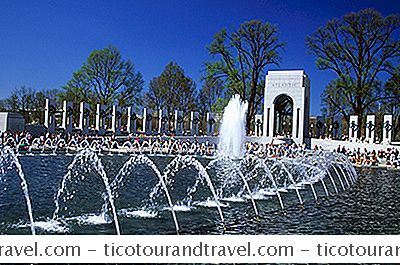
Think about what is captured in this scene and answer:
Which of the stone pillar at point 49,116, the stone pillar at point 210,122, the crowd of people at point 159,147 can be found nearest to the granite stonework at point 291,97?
the stone pillar at point 210,122

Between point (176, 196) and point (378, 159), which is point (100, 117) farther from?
point (176, 196)

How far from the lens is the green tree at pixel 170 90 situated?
58.7 meters

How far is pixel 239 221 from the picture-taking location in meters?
9.48

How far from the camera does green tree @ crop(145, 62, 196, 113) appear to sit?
2313 inches

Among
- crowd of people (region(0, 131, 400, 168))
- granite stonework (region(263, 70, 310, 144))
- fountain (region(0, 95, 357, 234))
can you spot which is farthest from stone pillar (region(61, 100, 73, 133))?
granite stonework (region(263, 70, 310, 144))

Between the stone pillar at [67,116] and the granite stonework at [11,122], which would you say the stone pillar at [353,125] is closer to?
the stone pillar at [67,116]

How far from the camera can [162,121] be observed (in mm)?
49656

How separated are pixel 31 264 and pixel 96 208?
5.62 m

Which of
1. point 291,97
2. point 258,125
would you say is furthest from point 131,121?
point 291,97

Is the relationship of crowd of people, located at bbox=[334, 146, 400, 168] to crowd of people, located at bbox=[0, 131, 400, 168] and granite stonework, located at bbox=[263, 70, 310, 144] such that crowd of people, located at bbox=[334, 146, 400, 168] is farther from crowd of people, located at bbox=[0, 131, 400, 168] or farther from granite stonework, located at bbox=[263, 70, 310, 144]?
granite stonework, located at bbox=[263, 70, 310, 144]

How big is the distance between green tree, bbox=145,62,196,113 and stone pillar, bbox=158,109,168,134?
8433mm

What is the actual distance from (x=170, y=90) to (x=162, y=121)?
1020 cm

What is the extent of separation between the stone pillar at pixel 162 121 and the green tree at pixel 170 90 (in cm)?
843

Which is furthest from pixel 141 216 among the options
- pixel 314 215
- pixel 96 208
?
pixel 314 215
